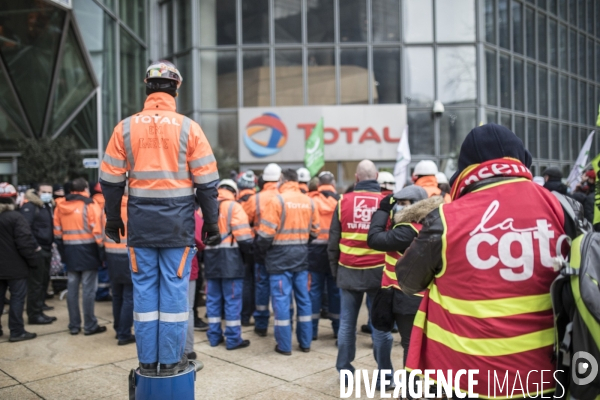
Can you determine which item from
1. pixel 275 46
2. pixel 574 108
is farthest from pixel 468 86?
pixel 574 108

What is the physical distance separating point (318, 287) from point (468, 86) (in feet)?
45.8

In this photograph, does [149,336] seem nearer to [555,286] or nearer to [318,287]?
[555,286]

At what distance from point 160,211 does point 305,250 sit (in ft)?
9.09

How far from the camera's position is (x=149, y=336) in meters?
3.95

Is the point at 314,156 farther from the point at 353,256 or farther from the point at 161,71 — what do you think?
the point at 161,71

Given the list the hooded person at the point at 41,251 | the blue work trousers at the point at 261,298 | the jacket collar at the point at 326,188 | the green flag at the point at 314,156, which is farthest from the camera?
the green flag at the point at 314,156

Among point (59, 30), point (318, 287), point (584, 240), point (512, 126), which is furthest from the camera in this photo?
point (512, 126)

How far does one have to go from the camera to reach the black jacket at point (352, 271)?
525 centimetres

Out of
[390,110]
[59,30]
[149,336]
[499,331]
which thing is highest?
[59,30]

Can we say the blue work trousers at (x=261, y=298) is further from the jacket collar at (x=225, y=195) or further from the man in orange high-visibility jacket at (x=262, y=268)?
the jacket collar at (x=225, y=195)

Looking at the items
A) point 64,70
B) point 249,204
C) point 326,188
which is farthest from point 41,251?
point 64,70

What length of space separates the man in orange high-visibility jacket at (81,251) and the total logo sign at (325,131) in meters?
11.4

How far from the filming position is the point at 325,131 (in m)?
18.7

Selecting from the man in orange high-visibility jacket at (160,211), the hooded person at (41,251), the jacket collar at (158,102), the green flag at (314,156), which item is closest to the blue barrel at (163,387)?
the man in orange high-visibility jacket at (160,211)
